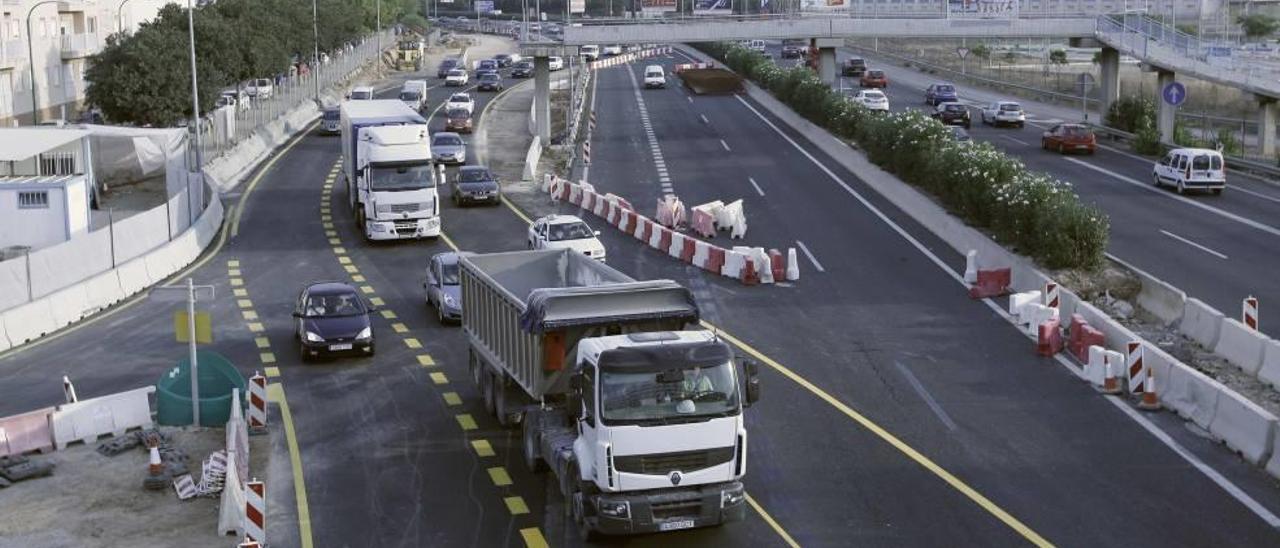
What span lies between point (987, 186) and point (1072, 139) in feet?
83.3

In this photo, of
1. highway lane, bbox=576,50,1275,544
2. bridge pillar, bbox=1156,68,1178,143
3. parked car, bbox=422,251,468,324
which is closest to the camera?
highway lane, bbox=576,50,1275,544

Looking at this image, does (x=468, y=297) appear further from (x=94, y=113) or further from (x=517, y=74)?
(x=517, y=74)

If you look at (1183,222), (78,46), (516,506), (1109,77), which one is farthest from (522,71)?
(516,506)

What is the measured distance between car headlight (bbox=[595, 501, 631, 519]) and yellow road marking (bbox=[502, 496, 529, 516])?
9.11 feet

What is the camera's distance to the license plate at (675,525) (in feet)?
61.3

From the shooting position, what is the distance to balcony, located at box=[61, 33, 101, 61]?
94.2 m

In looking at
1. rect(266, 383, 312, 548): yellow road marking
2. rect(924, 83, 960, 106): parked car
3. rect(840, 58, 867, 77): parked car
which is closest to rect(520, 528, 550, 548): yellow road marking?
rect(266, 383, 312, 548): yellow road marking

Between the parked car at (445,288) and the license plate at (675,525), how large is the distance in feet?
52.6

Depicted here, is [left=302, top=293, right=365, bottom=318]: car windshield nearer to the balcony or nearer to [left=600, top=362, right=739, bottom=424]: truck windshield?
[left=600, top=362, right=739, bottom=424]: truck windshield

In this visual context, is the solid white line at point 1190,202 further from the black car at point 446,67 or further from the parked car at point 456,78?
the black car at point 446,67

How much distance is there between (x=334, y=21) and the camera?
397 feet

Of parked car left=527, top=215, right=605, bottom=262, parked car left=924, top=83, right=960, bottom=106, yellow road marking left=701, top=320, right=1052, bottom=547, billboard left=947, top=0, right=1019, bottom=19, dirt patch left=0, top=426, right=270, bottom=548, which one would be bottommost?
dirt patch left=0, top=426, right=270, bottom=548

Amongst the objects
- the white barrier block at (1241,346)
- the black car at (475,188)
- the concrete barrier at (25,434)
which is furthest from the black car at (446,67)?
the concrete barrier at (25,434)

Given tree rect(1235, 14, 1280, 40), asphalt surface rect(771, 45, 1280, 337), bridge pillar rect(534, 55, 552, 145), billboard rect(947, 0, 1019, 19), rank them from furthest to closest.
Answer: tree rect(1235, 14, 1280, 40), billboard rect(947, 0, 1019, 19), bridge pillar rect(534, 55, 552, 145), asphalt surface rect(771, 45, 1280, 337)
